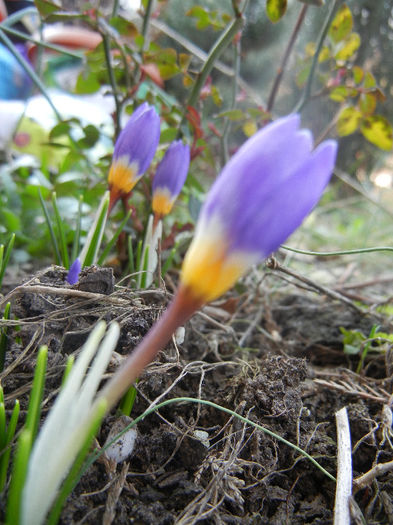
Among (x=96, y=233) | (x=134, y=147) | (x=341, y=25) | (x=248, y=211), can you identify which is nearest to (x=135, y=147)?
(x=134, y=147)

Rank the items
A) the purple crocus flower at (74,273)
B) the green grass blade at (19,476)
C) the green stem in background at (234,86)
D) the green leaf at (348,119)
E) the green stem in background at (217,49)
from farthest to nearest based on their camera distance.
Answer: the green leaf at (348,119) → the green stem in background at (234,86) → the green stem in background at (217,49) → the purple crocus flower at (74,273) → the green grass blade at (19,476)

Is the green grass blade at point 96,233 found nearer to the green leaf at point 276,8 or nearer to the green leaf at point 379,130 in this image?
the green leaf at point 276,8

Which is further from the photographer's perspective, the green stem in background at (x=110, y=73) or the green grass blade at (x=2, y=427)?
the green stem in background at (x=110, y=73)

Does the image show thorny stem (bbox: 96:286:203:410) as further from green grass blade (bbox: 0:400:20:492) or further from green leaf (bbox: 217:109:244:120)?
green leaf (bbox: 217:109:244:120)

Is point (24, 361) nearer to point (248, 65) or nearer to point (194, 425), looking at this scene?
point (194, 425)

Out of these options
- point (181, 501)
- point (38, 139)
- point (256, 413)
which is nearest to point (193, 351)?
point (256, 413)

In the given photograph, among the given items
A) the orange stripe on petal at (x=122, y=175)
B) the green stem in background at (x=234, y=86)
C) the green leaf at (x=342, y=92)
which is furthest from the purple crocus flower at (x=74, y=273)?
the green leaf at (x=342, y=92)
